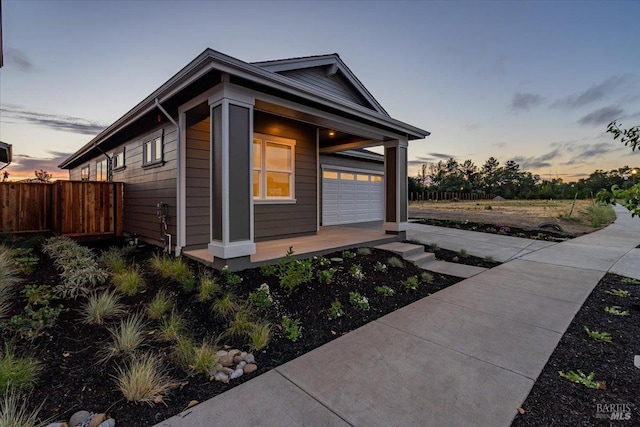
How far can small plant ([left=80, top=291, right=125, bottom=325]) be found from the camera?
2988 millimetres

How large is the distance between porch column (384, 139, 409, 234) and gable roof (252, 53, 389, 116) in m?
1.36

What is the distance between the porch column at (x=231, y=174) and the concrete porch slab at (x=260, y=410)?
238 cm

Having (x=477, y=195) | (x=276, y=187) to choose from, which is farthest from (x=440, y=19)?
(x=477, y=195)

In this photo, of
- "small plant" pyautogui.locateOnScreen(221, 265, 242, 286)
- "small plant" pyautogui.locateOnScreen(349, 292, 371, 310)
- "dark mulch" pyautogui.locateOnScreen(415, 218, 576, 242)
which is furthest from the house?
"dark mulch" pyautogui.locateOnScreen(415, 218, 576, 242)

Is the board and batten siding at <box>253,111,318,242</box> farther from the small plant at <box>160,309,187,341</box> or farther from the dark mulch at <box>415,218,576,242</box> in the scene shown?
the dark mulch at <box>415,218,576,242</box>

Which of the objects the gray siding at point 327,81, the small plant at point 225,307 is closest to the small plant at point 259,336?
the small plant at point 225,307

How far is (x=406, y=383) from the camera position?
2234 mm

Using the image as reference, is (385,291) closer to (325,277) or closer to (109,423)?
(325,277)

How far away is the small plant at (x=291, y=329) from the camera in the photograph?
9.68ft

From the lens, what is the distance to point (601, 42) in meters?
8.80

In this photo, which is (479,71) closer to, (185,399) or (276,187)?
(276,187)

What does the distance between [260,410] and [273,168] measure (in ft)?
18.6

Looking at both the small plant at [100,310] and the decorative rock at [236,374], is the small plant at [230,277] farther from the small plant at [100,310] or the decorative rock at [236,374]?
the decorative rock at [236,374]

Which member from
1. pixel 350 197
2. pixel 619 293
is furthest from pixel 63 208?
pixel 619 293
